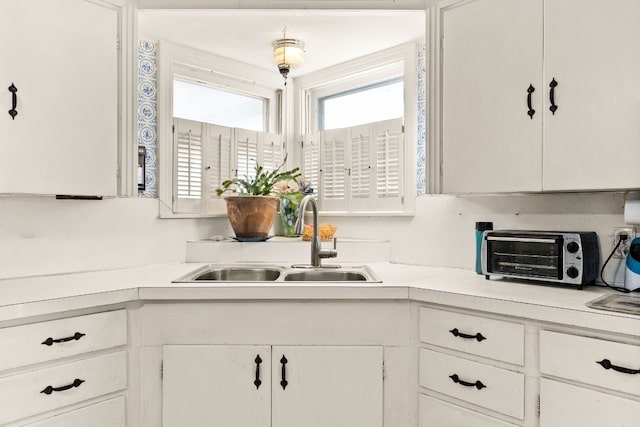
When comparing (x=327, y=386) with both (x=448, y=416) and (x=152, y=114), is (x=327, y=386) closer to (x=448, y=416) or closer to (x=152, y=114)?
(x=448, y=416)

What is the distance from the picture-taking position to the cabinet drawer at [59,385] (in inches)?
55.0

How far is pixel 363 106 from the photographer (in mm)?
2744

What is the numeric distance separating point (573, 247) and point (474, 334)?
504mm

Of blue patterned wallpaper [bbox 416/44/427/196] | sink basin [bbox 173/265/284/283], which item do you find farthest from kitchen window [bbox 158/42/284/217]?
blue patterned wallpaper [bbox 416/44/427/196]

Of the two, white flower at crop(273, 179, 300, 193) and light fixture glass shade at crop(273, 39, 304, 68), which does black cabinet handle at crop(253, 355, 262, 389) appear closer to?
white flower at crop(273, 179, 300, 193)

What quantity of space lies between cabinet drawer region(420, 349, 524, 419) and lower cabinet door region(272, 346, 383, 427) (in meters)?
0.19

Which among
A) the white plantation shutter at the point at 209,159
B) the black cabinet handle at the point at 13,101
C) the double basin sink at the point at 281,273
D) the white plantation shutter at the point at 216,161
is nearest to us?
the black cabinet handle at the point at 13,101

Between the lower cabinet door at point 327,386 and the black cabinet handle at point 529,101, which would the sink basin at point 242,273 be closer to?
the lower cabinet door at point 327,386

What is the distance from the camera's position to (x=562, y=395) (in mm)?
1364

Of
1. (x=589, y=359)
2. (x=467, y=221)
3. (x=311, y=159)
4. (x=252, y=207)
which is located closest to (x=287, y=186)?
(x=311, y=159)

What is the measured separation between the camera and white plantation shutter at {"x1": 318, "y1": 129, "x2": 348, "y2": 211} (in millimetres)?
2729

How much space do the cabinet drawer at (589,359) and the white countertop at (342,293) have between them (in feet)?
0.18

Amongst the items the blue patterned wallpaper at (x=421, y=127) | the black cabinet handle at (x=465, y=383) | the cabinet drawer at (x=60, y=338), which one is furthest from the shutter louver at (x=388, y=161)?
the cabinet drawer at (x=60, y=338)

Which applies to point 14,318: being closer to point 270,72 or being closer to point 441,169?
point 441,169
